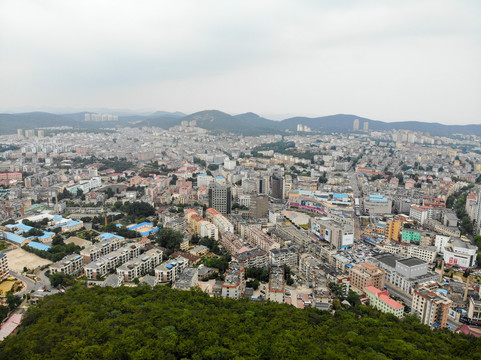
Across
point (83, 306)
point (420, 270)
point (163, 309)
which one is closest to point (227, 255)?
point (163, 309)

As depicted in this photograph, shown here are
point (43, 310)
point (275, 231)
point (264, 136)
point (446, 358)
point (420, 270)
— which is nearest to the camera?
point (446, 358)

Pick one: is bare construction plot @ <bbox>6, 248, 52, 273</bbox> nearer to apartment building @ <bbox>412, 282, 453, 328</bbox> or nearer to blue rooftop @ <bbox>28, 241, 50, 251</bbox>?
blue rooftop @ <bbox>28, 241, 50, 251</bbox>

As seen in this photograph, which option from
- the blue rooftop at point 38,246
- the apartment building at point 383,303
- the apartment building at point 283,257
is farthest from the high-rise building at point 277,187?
the blue rooftop at point 38,246

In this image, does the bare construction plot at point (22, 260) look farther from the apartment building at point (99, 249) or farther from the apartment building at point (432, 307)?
the apartment building at point (432, 307)

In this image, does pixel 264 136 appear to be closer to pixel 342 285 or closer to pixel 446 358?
pixel 342 285

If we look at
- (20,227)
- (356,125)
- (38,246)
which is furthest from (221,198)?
(356,125)

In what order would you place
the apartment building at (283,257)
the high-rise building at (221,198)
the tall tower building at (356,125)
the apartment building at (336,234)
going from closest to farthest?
the apartment building at (283,257) → the apartment building at (336,234) → the high-rise building at (221,198) → the tall tower building at (356,125)

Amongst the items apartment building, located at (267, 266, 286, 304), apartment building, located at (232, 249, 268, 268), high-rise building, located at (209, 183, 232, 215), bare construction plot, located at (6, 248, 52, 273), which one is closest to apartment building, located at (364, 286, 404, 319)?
apartment building, located at (267, 266, 286, 304)
